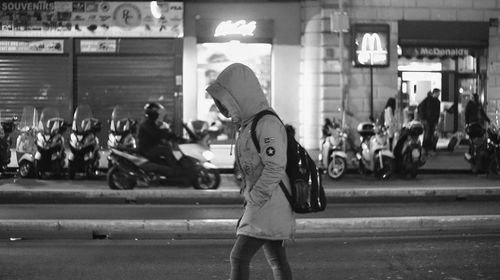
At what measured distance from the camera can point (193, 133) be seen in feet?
42.1

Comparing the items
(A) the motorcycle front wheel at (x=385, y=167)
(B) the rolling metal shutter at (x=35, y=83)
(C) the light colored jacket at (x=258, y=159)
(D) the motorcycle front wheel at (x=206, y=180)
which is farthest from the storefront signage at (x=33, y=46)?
(C) the light colored jacket at (x=258, y=159)

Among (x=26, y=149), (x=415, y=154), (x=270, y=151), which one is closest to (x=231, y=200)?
(x=415, y=154)

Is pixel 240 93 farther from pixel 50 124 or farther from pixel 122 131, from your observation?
pixel 50 124

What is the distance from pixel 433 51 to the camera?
19.1 metres

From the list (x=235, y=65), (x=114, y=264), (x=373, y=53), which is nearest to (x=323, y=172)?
(x=373, y=53)

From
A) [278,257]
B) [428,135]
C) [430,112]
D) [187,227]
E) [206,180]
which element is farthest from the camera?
[430,112]

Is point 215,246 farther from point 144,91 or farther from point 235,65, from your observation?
point 144,91

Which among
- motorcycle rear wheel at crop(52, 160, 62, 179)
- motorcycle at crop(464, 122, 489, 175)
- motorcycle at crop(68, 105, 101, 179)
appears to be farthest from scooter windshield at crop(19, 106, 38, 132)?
motorcycle at crop(464, 122, 489, 175)

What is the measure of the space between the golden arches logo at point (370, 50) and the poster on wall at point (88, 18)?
14.3ft

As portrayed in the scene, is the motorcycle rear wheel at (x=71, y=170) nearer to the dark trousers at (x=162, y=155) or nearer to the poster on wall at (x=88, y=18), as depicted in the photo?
the dark trousers at (x=162, y=155)

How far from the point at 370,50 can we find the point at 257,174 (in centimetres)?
1422

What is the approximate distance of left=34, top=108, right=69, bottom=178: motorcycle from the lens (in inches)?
573

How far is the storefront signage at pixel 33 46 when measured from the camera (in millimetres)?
18531

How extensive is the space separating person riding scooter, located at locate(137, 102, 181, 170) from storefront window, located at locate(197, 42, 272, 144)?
20.3 ft
